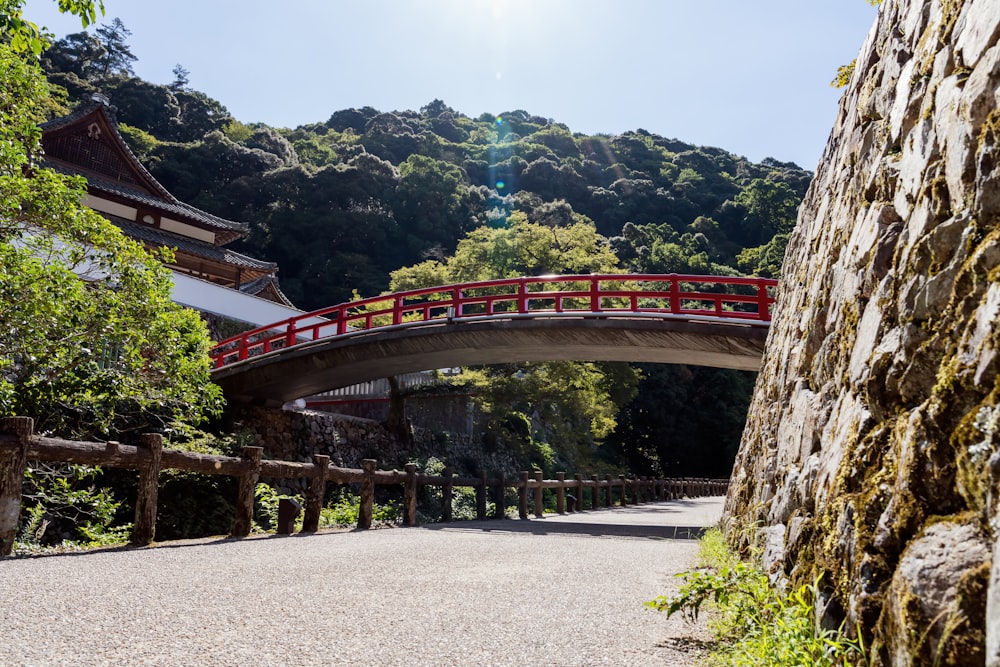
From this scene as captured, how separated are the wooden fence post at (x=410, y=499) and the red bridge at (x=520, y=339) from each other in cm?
393

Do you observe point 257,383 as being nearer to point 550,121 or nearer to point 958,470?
point 958,470

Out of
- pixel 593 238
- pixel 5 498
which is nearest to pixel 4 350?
pixel 5 498

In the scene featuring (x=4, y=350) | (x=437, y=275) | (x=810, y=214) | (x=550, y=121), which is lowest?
(x=4, y=350)

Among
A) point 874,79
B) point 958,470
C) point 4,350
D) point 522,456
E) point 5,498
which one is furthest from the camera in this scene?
point 522,456

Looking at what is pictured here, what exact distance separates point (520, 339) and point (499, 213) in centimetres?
3915

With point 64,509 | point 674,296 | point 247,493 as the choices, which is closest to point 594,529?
point 674,296

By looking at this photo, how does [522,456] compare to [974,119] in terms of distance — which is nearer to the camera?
[974,119]

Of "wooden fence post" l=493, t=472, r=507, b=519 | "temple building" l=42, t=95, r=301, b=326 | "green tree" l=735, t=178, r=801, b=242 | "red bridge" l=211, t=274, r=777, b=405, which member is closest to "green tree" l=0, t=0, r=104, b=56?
"red bridge" l=211, t=274, r=777, b=405

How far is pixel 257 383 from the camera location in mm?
16812

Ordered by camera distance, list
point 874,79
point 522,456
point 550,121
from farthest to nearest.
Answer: point 550,121 < point 522,456 < point 874,79

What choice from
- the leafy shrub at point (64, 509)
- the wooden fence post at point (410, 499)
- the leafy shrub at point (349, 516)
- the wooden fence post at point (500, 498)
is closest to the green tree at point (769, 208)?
the wooden fence post at point (500, 498)

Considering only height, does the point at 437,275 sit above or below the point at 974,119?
above

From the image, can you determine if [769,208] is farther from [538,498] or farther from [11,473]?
[11,473]

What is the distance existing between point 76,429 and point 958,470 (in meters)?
12.1
